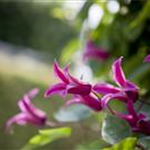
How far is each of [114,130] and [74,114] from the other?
32 centimetres

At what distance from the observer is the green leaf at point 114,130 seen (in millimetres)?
934

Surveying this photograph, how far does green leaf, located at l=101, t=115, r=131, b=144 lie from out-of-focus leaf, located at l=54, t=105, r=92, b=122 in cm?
27

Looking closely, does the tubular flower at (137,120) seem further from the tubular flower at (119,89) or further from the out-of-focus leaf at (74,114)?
the out-of-focus leaf at (74,114)

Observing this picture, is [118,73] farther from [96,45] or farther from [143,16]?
[96,45]

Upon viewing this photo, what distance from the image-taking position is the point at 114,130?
0.96 meters

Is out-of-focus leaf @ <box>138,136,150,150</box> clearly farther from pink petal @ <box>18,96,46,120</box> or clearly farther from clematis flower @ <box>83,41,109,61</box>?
clematis flower @ <box>83,41,109,61</box>

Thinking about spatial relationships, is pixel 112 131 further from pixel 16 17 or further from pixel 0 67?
pixel 16 17

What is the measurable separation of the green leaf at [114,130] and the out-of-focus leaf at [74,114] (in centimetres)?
27

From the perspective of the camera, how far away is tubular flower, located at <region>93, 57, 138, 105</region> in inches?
35.4

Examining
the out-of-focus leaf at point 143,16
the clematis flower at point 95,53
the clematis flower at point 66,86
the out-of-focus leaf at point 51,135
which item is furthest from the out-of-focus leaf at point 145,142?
the clematis flower at point 95,53

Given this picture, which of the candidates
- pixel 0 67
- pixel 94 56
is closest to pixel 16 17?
pixel 0 67

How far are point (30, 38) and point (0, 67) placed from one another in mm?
6543

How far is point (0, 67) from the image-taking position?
5.05m

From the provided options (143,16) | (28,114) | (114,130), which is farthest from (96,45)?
(114,130)
